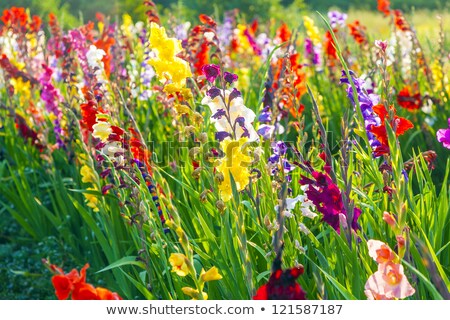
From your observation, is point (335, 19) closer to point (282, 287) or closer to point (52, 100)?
point (52, 100)

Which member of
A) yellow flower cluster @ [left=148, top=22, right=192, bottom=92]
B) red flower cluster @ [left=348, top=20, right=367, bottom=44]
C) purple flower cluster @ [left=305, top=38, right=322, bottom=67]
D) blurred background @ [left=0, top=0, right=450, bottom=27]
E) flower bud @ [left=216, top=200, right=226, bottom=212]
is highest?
yellow flower cluster @ [left=148, top=22, right=192, bottom=92]

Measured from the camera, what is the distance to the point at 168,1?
24.2m

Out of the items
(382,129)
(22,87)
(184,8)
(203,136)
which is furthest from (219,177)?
(184,8)

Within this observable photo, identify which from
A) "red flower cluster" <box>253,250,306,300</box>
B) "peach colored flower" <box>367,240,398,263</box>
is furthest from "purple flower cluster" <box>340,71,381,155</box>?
"red flower cluster" <box>253,250,306,300</box>

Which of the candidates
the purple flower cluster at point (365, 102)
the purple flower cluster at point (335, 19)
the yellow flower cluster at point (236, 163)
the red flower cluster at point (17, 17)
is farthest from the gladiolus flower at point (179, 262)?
the purple flower cluster at point (335, 19)

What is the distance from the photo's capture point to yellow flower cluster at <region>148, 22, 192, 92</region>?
229 cm

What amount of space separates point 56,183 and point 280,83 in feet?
4.98

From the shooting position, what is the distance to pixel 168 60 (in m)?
2.35

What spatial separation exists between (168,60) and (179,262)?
85cm

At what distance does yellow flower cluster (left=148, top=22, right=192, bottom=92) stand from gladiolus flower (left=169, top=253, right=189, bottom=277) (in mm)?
769

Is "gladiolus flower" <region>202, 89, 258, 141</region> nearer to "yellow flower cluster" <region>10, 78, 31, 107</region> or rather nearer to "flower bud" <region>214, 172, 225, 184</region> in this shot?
"flower bud" <region>214, 172, 225, 184</region>
